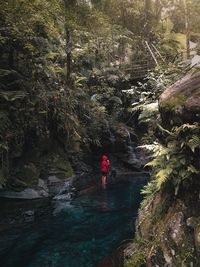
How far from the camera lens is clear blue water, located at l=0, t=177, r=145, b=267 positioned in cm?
888

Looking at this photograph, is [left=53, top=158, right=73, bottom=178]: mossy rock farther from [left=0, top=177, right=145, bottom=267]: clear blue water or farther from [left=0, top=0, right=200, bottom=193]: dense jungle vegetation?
[left=0, top=177, right=145, bottom=267]: clear blue water

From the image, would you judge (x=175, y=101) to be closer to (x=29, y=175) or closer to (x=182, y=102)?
(x=182, y=102)

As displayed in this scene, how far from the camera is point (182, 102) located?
718 centimetres

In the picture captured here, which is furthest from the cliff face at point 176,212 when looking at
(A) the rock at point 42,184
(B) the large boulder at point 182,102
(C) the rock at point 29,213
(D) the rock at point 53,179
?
(D) the rock at point 53,179

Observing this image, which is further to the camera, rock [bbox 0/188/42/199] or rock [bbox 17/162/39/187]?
rock [bbox 17/162/39/187]

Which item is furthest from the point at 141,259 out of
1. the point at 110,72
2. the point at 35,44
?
the point at 110,72

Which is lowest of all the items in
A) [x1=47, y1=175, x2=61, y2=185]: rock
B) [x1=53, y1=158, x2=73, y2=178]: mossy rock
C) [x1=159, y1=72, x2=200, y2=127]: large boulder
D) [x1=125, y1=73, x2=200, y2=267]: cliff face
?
[x1=47, y1=175, x2=61, y2=185]: rock

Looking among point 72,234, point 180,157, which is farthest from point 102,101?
point 180,157

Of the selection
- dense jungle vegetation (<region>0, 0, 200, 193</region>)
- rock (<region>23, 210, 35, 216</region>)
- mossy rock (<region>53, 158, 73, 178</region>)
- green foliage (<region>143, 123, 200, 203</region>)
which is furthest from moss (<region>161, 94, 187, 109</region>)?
mossy rock (<region>53, 158, 73, 178</region>)

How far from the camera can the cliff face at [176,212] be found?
19.1 feet

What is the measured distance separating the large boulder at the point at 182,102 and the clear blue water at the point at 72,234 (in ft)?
13.8

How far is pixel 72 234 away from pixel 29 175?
520 centimetres

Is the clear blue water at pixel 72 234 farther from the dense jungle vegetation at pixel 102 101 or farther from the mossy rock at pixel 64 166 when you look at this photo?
the mossy rock at pixel 64 166

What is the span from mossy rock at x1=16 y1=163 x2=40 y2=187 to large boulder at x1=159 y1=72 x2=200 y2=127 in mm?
8874
